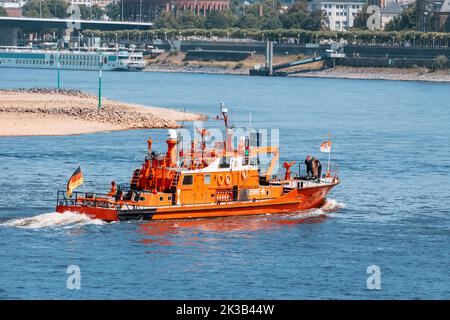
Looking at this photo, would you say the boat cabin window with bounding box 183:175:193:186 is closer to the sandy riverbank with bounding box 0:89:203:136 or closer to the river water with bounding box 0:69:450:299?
the river water with bounding box 0:69:450:299

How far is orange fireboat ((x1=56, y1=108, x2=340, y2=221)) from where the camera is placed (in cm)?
5744

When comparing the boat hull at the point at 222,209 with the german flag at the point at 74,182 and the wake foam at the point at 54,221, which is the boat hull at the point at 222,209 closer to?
the wake foam at the point at 54,221

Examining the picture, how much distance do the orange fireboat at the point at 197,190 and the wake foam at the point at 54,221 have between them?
0.27 meters

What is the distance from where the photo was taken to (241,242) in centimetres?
5416

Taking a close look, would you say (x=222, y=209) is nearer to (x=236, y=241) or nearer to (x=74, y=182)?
(x=236, y=241)

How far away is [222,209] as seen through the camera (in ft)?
195

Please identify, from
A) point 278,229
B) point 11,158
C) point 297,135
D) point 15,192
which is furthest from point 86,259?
point 297,135

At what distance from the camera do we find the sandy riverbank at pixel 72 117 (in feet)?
341

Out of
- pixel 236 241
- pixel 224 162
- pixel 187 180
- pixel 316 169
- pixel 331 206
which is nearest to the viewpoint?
pixel 236 241

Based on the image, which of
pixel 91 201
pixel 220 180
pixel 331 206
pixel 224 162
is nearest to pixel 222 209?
pixel 220 180

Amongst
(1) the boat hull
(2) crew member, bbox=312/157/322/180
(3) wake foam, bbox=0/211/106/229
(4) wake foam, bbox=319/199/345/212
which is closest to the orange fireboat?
(1) the boat hull

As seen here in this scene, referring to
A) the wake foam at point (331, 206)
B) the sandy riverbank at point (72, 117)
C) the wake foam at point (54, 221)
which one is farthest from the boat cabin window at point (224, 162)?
the sandy riverbank at point (72, 117)

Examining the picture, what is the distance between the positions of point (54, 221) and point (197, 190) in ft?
22.0
